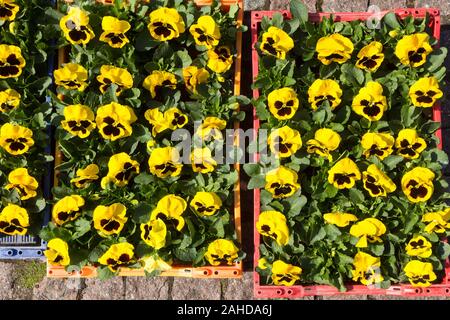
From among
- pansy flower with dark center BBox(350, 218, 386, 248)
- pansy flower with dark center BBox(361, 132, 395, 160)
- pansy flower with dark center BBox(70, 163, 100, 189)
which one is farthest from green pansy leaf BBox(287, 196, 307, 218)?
pansy flower with dark center BBox(70, 163, 100, 189)

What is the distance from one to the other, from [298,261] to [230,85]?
3.21 feet

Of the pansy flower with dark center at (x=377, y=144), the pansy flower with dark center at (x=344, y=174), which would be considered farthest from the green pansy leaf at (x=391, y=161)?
the pansy flower with dark center at (x=344, y=174)

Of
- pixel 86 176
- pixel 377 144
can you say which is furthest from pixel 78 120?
pixel 377 144

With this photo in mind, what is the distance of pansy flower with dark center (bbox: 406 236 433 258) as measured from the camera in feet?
10.1

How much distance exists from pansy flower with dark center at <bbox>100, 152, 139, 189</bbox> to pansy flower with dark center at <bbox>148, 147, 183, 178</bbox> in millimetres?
99

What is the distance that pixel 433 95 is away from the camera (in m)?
3.16

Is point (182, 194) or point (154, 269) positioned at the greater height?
point (182, 194)

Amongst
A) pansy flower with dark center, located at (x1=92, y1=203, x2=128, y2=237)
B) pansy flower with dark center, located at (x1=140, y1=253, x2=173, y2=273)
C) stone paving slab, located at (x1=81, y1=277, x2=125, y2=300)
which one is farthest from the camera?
stone paving slab, located at (x1=81, y1=277, x2=125, y2=300)

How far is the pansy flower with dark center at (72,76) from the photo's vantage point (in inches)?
124

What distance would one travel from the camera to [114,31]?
3150 millimetres

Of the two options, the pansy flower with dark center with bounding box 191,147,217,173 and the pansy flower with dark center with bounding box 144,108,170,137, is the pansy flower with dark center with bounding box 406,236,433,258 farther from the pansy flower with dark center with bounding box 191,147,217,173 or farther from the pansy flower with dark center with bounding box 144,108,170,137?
the pansy flower with dark center with bounding box 144,108,170,137

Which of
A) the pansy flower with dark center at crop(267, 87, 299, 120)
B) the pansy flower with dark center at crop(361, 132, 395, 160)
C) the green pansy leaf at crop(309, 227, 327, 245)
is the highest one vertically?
the pansy flower with dark center at crop(267, 87, 299, 120)
